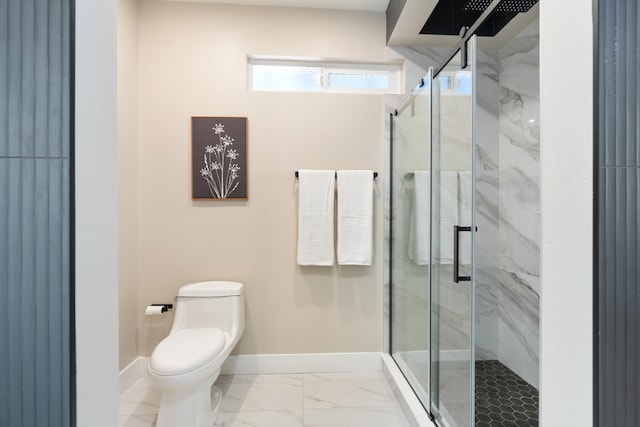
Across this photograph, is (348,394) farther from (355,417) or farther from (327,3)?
(327,3)

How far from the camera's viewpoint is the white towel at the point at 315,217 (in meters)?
2.31

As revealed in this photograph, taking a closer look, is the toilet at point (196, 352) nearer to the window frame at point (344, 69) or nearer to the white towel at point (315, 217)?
the white towel at point (315, 217)

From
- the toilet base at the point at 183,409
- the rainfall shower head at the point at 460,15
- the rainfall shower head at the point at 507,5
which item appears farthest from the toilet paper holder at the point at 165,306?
Result: the rainfall shower head at the point at 507,5

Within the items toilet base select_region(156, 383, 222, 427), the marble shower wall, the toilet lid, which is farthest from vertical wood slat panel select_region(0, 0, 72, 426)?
the marble shower wall

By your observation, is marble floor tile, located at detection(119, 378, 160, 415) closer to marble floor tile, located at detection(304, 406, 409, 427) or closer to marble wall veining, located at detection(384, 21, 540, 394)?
marble floor tile, located at detection(304, 406, 409, 427)

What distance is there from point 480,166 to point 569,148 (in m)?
1.74

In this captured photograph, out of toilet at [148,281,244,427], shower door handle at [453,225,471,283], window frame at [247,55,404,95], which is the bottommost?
toilet at [148,281,244,427]

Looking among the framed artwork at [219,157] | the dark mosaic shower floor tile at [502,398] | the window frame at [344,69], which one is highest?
the window frame at [344,69]

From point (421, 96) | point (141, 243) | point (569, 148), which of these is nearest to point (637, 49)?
point (569, 148)

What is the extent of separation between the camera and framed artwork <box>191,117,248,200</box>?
230 cm

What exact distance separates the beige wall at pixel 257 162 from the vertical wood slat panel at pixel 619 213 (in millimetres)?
1704

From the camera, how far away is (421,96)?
184 centimetres

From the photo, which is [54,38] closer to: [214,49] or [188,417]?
[188,417]

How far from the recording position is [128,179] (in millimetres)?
2164
